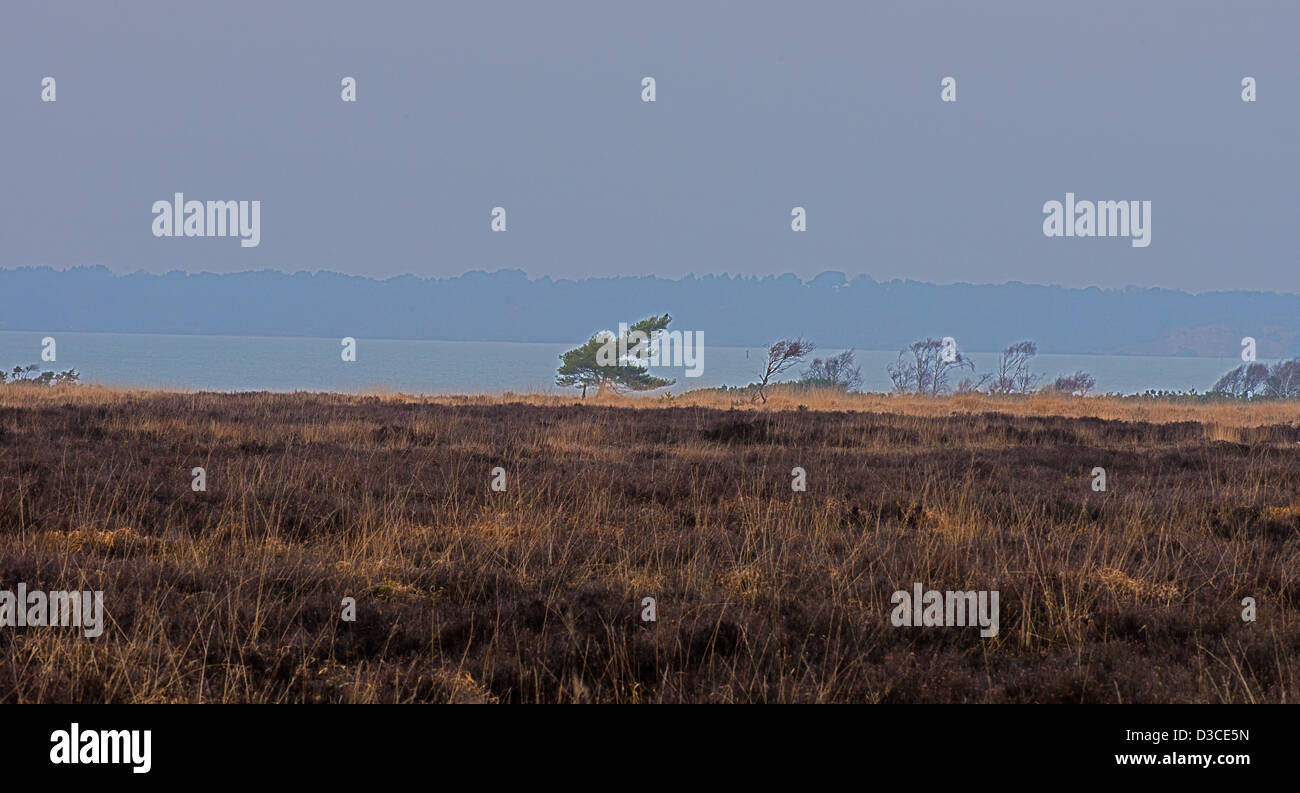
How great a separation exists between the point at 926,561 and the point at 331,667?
445 centimetres

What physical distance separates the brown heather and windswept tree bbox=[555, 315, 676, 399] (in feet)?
116

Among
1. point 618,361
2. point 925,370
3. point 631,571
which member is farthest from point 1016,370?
point 631,571

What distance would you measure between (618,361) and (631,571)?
43.2 m

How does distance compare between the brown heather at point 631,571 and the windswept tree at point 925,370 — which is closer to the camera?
the brown heather at point 631,571

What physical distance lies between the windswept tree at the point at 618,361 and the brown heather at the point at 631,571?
3533 cm

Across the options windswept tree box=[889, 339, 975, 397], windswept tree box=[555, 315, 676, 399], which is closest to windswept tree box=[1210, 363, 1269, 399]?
windswept tree box=[889, 339, 975, 397]

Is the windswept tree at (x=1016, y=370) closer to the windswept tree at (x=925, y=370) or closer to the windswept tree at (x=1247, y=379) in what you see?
the windswept tree at (x=925, y=370)

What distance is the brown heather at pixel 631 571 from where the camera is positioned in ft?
14.9

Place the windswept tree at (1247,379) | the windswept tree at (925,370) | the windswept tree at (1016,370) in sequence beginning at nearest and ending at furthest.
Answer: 1. the windswept tree at (1016,370)
2. the windswept tree at (925,370)
3. the windswept tree at (1247,379)

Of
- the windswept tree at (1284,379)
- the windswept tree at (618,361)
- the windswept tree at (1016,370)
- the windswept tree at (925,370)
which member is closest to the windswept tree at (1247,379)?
the windswept tree at (1284,379)

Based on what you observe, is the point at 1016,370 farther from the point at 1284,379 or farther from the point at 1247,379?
the point at 1284,379

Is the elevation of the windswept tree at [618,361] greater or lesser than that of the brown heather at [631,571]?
greater
